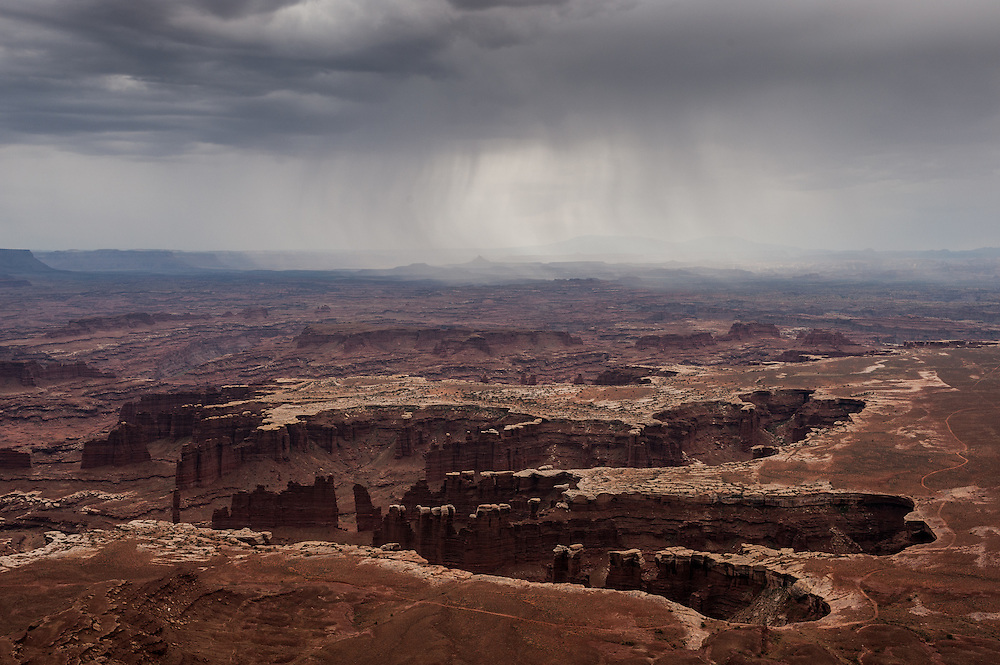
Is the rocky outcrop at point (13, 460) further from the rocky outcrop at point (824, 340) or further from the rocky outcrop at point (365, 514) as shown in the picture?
the rocky outcrop at point (824, 340)

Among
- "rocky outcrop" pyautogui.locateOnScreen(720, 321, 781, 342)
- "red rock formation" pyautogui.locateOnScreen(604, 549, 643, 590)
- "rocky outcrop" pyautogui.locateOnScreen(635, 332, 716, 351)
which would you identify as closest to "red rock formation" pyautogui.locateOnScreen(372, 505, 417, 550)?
"red rock formation" pyautogui.locateOnScreen(604, 549, 643, 590)

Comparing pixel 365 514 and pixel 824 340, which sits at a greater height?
pixel 824 340

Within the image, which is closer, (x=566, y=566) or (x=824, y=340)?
(x=566, y=566)

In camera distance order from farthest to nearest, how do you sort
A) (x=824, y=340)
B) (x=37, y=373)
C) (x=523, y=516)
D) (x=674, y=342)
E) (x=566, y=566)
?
(x=674, y=342), (x=824, y=340), (x=37, y=373), (x=523, y=516), (x=566, y=566)

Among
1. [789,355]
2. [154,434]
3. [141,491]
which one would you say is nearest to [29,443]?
[154,434]

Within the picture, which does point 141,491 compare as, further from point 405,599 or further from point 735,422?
point 735,422

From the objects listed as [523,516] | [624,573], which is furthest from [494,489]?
[624,573]

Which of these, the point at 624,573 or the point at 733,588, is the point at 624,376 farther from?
the point at 733,588
